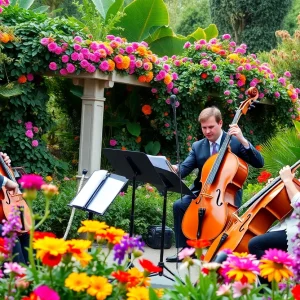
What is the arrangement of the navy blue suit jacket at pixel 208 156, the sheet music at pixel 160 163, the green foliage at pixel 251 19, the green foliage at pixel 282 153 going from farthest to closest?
1. the green foliage at pixel 251 19
2. the green foliage at pixel 282 153
3. the navy blue suit jacket at pixel 208 156
4. the sheet music at pixel 160 163

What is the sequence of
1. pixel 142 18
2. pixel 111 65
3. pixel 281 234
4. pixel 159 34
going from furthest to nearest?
pixel 159 34, pixel 142 18, pixel 111 65, pixel 281 234

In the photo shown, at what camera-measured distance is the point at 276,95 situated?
11047 millimetres

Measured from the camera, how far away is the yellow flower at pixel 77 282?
201 cm

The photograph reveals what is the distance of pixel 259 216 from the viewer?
4711 millimetres

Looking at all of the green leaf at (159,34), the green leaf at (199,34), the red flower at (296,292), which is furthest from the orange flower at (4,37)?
the red flower at (296,292)

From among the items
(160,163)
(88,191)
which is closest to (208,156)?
(160,163)

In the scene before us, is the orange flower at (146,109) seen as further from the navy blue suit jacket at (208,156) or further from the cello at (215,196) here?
the cello at (215,196)

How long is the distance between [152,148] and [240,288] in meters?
8.34

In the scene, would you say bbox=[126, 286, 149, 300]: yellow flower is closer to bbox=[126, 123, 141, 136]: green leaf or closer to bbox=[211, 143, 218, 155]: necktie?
bbox=[211, 143, 218, 155]: necktie

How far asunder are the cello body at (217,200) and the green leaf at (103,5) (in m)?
6.49

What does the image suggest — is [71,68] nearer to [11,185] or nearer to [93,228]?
[11,185]

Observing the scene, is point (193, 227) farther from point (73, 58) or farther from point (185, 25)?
point (185, 25)

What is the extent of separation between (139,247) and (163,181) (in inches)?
111

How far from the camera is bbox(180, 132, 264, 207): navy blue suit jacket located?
5.75 m
